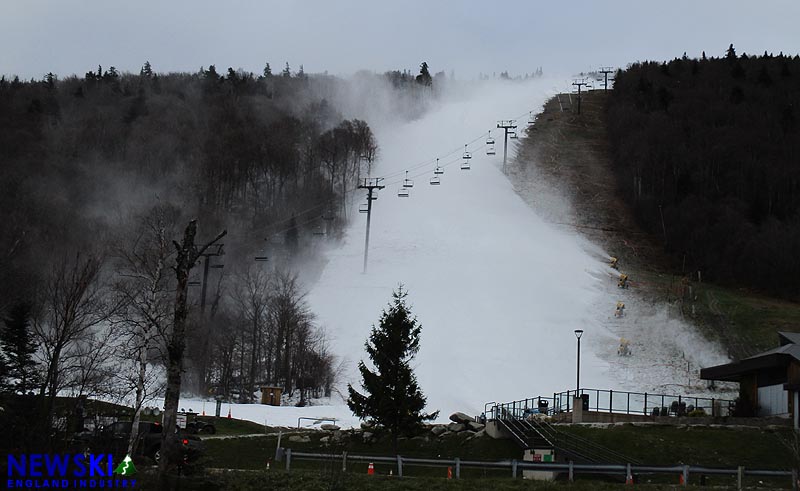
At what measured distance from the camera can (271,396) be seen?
50656mm

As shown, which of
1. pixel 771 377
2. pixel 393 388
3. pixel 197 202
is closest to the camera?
pixel 393 388

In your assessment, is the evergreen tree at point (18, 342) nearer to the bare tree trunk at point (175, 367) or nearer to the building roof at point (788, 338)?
the bare tree trunk at point (175, 367)

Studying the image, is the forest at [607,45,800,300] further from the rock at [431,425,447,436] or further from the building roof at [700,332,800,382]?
the rock at [431,425,447,436]

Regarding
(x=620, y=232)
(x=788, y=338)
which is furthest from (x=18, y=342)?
(x=620, y=232)

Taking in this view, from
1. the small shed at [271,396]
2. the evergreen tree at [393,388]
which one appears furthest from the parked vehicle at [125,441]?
the small shed at [271,396]

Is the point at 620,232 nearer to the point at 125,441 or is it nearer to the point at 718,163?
the point at 718,163

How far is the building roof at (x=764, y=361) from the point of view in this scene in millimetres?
36719

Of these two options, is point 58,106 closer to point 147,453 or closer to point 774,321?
point 774,321

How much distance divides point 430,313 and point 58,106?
3651 inches

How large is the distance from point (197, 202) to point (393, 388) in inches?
2630

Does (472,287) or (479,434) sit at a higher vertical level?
(472,287)

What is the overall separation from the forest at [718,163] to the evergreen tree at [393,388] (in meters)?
52.1

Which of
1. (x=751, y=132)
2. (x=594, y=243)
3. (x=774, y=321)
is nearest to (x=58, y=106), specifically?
(x=594, y=243)

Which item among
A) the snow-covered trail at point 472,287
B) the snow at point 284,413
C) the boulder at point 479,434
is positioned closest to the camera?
the boulder at point 479,434
